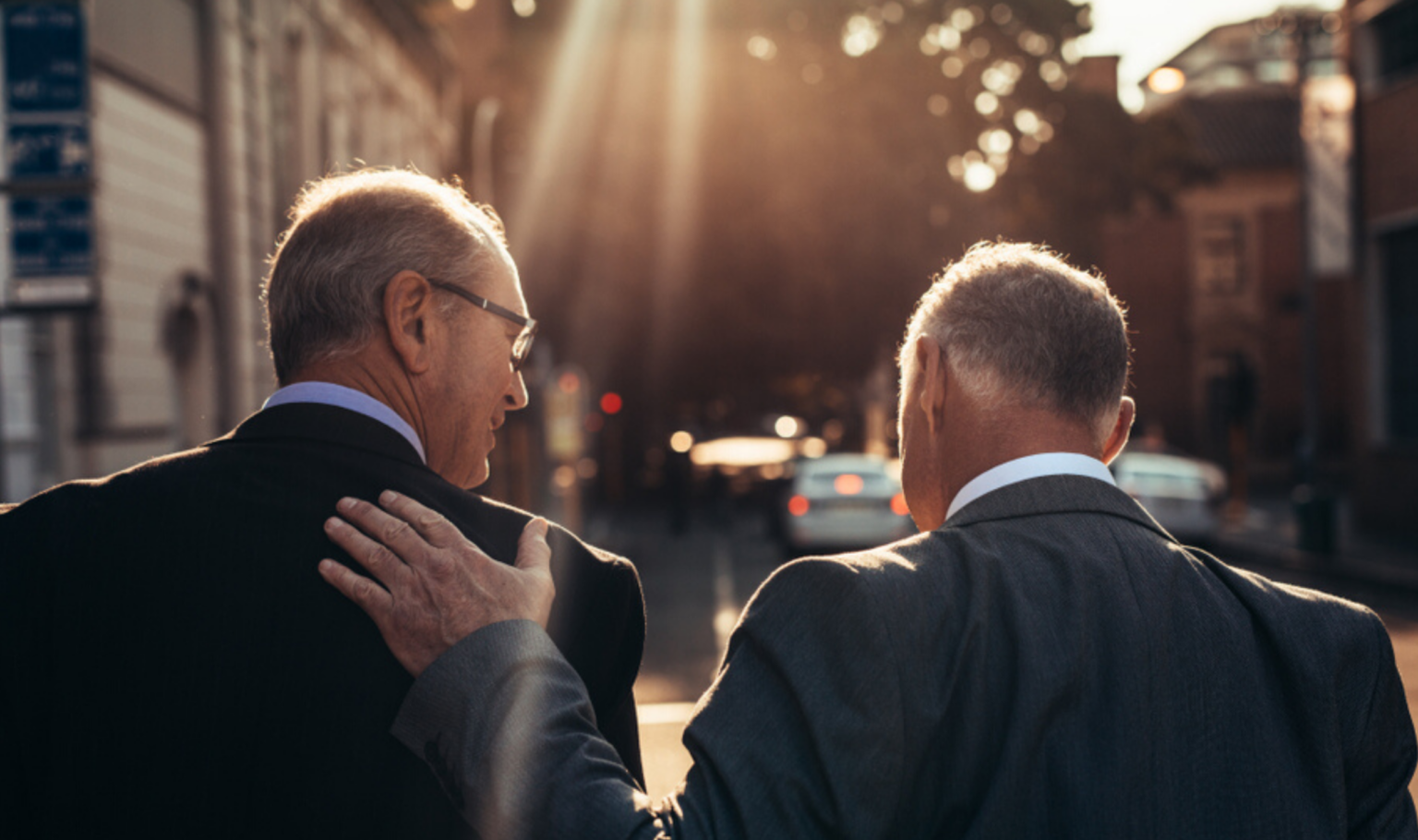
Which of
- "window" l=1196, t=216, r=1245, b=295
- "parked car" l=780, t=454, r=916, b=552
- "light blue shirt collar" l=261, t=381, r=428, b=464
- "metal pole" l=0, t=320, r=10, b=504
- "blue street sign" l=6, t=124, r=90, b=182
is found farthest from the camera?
"window" l=1196, t=216, r=1245, b=295

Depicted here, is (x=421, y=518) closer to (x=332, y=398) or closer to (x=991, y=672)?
(x=332, y=398)

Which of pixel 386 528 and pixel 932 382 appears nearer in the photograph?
pixel 386 528

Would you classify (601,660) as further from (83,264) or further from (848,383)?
(848,383)

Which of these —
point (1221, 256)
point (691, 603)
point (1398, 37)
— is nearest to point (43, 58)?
point (691, 603)

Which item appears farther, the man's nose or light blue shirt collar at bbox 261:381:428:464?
the man's nose

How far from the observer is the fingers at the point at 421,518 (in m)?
1.93

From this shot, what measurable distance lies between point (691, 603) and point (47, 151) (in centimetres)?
977

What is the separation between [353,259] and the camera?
6.79 feet

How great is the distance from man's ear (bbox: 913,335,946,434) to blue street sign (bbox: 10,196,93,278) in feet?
18.9

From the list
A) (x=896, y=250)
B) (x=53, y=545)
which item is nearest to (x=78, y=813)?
(x=53, y=545)

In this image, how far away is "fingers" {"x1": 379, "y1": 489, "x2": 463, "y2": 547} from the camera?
76.2 inches

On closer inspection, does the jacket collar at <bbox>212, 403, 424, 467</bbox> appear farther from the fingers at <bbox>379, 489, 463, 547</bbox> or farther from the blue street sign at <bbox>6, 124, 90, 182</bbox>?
the blue street sign at <bbox>6, 124, 90, 182</bbox>

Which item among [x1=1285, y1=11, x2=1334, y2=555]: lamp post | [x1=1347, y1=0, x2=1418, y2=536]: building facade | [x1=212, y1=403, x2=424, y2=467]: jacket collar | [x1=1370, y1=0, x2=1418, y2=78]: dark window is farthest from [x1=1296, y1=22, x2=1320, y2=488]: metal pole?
[x1=212, y1=403, x2=424, y2=467]: jacket collar

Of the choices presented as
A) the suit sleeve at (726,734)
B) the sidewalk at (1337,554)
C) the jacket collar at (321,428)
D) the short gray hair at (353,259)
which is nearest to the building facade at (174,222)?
the short gray hair at (353,259)
